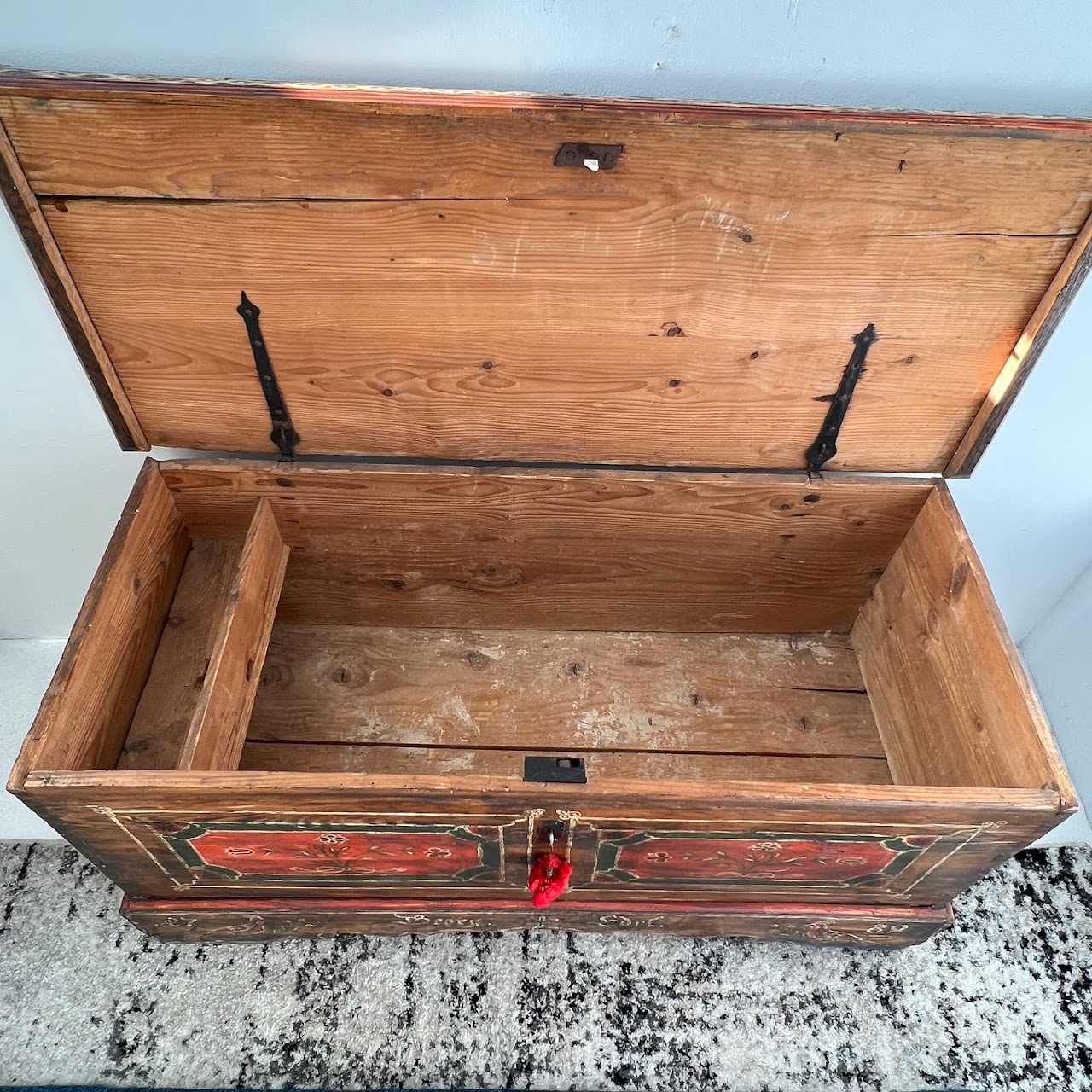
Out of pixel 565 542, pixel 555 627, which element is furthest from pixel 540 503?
pixel 555 627

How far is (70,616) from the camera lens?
181cm

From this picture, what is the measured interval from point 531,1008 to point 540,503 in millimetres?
853

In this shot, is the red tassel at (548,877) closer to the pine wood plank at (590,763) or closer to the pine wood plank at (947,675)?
the pine wood plank at (590,763)

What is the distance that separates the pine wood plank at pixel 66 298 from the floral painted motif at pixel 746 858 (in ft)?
3.24

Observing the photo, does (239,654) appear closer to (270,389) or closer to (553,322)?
(270,389)

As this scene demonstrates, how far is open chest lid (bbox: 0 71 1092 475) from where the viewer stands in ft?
3.42

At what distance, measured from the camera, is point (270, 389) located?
134cm

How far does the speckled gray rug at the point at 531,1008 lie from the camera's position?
1.36 metres

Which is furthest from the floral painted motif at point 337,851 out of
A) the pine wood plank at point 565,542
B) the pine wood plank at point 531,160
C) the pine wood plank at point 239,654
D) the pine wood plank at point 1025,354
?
the pine wood plank at point 1025,354

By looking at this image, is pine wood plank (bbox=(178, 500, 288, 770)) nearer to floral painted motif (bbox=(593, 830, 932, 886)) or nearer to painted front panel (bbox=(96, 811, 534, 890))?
painted front panel (bbox=(96, 811, 534, 890))

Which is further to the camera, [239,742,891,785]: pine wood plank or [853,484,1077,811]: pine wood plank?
[239,742,891,785]: pine wood plank

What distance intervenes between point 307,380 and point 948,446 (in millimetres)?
1058

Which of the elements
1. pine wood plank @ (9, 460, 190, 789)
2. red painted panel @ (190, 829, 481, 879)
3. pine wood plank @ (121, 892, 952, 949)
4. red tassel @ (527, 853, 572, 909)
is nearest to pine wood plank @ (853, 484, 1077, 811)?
pine wood plank @ (121, 892, 952, 949)

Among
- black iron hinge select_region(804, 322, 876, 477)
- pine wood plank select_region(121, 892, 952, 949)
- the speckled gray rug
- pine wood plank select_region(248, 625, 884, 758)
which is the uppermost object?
black iron hinge select_region(804, 322, 876, 477)
